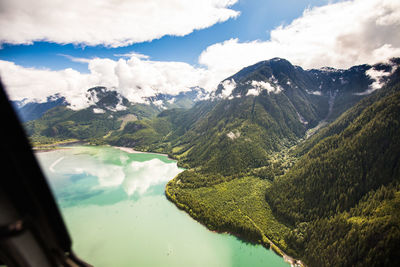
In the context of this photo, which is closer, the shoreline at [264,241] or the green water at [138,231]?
the green water at [138,231]

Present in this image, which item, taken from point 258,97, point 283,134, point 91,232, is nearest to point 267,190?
point 91,232

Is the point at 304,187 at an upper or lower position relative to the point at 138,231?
lower

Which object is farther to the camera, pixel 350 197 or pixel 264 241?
pixel 350 197

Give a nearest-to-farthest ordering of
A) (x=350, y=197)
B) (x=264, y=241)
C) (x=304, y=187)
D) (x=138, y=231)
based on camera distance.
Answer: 1. (x=264, y=241)
2. (x=138, y=231)
3. (x=350, y=197)
4. (x=304, y=187)

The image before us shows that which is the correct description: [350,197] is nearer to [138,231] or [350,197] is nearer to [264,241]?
[264,241]

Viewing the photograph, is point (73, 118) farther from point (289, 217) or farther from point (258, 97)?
point (289, 217)

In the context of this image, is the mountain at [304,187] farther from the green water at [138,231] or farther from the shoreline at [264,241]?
the green water at [138,231]

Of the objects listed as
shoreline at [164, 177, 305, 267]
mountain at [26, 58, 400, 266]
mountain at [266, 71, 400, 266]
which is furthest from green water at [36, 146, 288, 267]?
mountain at [266, 71, 400, 266]

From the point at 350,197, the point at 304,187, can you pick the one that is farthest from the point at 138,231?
the point at 350,197

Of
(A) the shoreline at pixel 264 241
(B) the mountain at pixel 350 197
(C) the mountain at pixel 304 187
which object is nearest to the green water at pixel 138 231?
(A) the shoreline at pixel 264 241

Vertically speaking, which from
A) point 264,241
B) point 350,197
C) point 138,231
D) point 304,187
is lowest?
point 264,241
